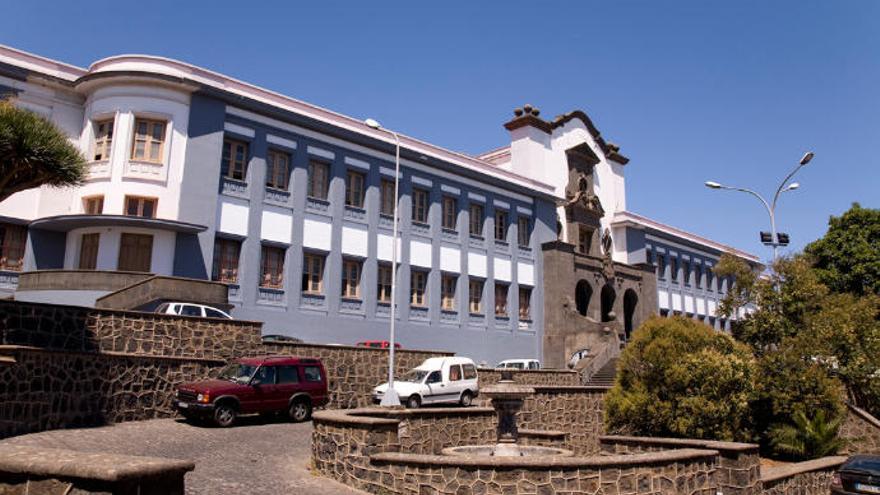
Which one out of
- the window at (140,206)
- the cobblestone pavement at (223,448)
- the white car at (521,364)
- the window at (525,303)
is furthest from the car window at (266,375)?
the window at (525,303)

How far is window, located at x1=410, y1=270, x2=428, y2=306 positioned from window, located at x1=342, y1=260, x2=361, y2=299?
3.10 m

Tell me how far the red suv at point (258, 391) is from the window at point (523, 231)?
22.2 meters

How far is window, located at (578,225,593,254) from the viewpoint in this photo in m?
44.0

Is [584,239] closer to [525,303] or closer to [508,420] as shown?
[525,303]

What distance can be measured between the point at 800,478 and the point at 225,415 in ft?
41.3

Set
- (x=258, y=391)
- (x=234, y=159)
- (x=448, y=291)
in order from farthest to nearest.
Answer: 1. (x=448, y=291)
2. (x=234, y=159)
3. (x=258, y=391)

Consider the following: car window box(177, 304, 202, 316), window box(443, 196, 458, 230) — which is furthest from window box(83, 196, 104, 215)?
window box(443, 196, 458, 230)

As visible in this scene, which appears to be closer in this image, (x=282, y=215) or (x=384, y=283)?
(x=282, y=215)

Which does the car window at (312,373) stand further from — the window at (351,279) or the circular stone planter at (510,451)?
the window at (351,279)

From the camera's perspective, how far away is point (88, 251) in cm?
2492

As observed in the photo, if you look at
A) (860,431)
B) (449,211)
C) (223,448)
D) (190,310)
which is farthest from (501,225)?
(223,448)

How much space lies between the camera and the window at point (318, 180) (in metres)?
30.0

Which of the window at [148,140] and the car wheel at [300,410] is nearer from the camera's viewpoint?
the car wheel at [300,410]

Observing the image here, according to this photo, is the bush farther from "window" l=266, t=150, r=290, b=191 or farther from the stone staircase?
"window" l=266, t=150, r=290, b=191
